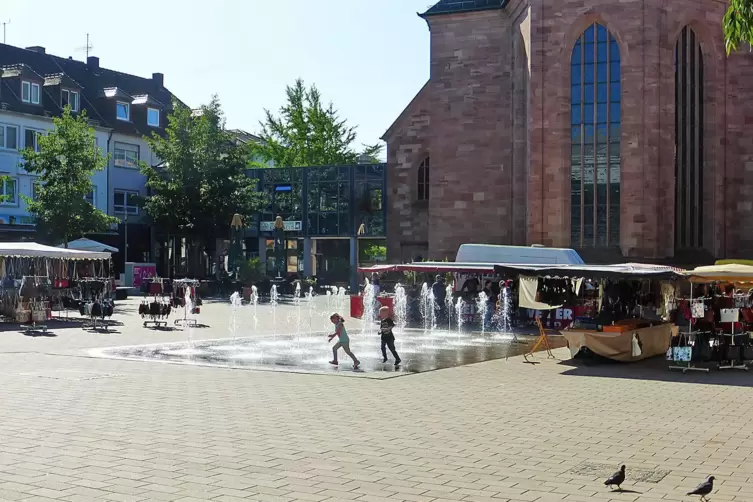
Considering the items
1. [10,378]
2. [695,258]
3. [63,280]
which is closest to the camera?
[10,378]

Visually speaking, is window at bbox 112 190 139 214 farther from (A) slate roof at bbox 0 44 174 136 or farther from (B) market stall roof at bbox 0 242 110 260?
(B) market stall roof at bbox 0 242 110 260

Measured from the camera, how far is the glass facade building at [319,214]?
59.1 m

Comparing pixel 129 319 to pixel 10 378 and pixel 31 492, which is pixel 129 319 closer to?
pixel 10 378

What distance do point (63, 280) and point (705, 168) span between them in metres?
26.6

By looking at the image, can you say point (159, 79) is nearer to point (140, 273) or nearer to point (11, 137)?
point (11, 137)

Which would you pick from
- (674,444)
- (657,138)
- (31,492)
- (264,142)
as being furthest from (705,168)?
(264,142)

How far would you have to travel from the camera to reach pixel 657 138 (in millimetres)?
Result: 36406

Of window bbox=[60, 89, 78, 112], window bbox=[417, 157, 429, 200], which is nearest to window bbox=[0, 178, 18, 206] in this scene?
window bbox=[60, 89, 78, 112]

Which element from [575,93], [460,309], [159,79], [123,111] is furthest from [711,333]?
[159,79]

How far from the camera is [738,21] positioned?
32.4 ft

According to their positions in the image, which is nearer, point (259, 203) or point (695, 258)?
point (695, 258)

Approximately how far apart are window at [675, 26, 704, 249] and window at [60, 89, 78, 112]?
35.7 m

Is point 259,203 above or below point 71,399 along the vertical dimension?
above

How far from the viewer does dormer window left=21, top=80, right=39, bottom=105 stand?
171ft
